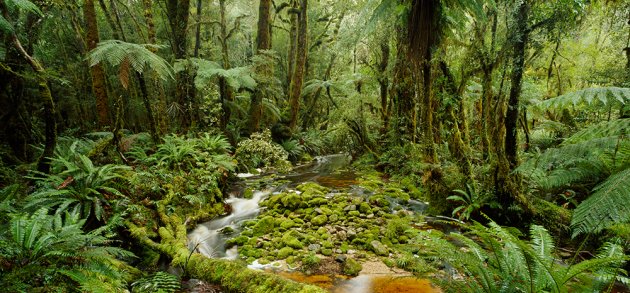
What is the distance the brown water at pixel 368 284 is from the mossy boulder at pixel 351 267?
8 centimetres

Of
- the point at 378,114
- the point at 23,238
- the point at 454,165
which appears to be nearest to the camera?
the point at 23,238

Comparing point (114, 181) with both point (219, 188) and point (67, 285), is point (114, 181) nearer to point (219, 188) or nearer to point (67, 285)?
point (219, 188)

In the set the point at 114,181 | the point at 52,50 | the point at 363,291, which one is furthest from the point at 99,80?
the point at 363,291

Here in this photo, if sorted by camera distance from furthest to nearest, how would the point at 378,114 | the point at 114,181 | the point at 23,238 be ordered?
1. the point at 378,114
2. the point at 114,181
3. the point at 23,238

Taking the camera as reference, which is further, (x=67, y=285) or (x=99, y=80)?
(x=99, y=80)

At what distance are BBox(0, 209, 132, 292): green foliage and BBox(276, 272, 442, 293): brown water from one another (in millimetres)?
1905

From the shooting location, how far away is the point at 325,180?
320 inches

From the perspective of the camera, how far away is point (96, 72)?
6141 millimetres

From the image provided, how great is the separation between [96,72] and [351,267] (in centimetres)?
609

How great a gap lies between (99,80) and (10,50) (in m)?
1.37

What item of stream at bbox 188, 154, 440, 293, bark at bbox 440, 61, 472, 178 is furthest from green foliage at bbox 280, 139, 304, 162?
bark at bbox 440, 61, 472, 178

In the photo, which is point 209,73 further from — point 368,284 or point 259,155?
point 368,284

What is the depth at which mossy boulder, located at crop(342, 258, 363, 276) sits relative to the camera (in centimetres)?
360

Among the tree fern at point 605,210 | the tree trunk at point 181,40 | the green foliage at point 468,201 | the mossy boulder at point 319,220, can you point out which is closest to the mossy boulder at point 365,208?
the mossy boulder at point 319,220
